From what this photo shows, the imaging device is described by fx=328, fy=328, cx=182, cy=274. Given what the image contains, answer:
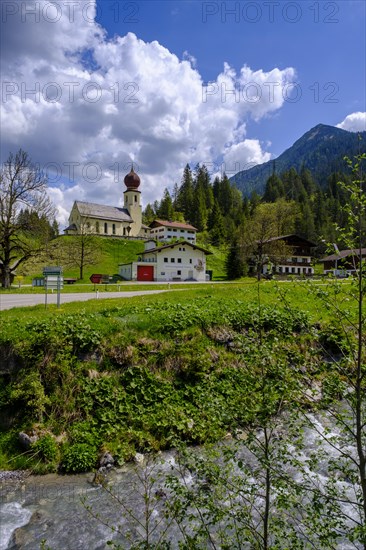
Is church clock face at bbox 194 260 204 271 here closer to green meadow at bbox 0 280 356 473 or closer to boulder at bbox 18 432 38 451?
green meadow at bbox 0 280 356 473

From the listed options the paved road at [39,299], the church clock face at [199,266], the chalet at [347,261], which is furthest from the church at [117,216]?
the chalet at [347,261]

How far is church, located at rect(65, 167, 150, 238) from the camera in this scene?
8884 cm

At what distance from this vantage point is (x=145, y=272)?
62.0m

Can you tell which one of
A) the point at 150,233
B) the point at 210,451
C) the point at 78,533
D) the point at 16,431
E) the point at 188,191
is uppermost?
the point at 188,191

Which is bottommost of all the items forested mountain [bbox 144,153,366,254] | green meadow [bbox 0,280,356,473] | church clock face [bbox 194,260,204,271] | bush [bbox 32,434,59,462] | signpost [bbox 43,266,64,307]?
bush [bbox 32,434,59,462]

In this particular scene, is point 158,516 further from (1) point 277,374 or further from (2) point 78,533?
(1) point 277,374

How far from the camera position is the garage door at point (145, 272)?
61.5 m

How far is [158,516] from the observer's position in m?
6.57

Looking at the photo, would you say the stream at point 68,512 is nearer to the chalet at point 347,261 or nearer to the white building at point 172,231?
the chalet at point 347,261

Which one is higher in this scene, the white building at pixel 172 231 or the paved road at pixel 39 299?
the white building at pixel 172 231

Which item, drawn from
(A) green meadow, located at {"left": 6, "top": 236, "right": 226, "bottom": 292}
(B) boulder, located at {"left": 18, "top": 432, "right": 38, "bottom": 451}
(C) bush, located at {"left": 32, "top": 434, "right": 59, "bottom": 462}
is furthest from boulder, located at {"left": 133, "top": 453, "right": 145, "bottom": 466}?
(A) green meadow, located at {"left": 6, "top": 236, "right": 226, "bottom": 292}

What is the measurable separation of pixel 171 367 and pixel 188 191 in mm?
105977

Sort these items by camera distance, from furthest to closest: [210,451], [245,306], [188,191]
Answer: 1. [188,191]
2. [245,306]
3. [210,451]

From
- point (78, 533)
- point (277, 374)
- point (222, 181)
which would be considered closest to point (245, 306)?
point (78, 533)
